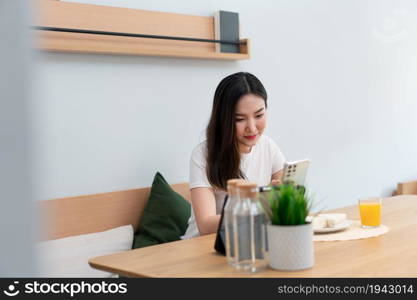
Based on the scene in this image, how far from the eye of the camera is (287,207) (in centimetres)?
125

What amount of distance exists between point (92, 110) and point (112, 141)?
17cm

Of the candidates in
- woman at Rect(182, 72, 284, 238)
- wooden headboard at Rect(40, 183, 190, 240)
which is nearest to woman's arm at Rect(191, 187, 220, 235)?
woman at Rect(182, 72, 284, 238)

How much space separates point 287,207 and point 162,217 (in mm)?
1362

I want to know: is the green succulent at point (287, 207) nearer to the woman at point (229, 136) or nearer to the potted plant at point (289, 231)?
the potted plant at point (289, 231)

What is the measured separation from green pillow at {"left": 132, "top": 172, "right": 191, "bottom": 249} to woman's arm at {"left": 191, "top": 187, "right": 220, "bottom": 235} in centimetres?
55

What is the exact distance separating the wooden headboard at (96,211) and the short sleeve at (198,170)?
597 mm

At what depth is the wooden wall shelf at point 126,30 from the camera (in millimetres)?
2396

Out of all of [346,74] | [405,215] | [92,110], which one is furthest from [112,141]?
[346,74]

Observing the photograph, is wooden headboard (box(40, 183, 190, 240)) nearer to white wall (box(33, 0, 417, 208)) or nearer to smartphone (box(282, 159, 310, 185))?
white wall (box(33, 0, 417, 208))

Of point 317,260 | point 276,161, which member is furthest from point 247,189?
point 276,161

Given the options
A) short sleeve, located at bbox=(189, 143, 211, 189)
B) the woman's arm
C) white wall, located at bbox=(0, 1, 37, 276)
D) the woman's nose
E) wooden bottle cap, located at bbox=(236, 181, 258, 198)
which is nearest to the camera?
white wall, located at bbox=(0, 1, 37, 276)

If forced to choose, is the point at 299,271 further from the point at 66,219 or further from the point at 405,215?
the point at 66,219

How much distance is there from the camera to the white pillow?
7.34 feet

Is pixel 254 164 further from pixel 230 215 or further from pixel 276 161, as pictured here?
pixel 230 215
